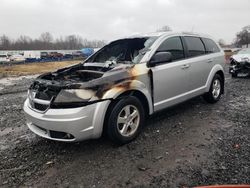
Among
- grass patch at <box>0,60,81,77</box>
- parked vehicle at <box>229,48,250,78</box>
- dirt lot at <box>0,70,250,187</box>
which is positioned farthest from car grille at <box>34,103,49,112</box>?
grass patch at <box>0,60,81,77</box>

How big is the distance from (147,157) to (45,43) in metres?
114

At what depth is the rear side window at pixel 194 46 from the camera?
5.43 m

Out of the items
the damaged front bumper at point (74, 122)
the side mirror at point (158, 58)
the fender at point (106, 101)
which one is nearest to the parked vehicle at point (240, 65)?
the side mirror at point (158, 58)

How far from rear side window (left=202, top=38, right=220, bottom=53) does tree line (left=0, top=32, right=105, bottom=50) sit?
Result: 8834cm

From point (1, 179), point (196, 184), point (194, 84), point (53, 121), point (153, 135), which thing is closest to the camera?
point (196, 184)

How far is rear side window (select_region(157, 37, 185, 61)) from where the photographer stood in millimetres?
4822

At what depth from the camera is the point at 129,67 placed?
4.12 metres

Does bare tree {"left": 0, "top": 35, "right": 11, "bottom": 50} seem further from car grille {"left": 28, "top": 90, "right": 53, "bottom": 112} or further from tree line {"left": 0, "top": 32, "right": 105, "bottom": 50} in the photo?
car grille {"left": 28, "top": 90, "right": 53, "bottom": 112}

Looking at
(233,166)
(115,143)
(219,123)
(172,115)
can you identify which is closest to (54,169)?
(115,143)

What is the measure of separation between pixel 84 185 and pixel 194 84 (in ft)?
11.0

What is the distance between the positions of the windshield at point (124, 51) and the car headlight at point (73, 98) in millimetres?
1285

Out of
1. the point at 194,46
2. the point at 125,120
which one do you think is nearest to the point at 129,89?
the point at 125,120

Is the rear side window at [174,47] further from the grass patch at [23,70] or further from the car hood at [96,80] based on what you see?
the grass patch at [23,70]

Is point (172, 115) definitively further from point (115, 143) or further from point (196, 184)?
point (196, 184)
